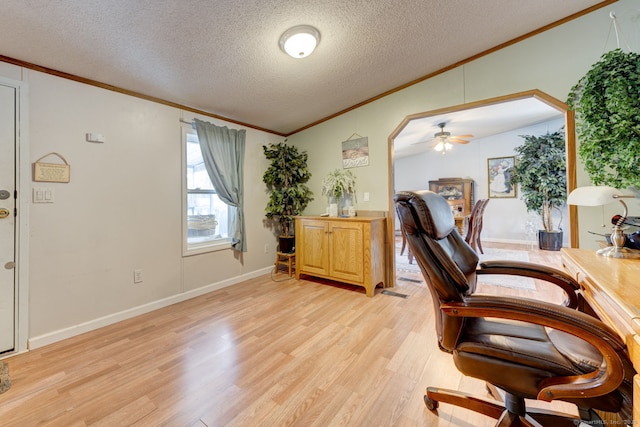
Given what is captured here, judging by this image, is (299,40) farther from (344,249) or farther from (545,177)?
(545,177)

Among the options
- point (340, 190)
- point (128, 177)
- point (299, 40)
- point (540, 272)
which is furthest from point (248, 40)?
point (540, 272)

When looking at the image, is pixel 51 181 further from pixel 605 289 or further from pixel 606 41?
pixel 606 41

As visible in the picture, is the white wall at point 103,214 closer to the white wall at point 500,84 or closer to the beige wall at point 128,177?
the beige wall at point 128,177

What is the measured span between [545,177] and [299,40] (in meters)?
5.17

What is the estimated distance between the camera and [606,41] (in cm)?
200

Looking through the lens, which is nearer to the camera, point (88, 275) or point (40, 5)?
point (40, 5)

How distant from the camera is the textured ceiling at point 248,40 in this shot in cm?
160

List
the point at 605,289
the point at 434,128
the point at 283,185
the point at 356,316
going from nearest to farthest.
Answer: the point at 605,289 < the point at 356,316 < the point at 283,185 < the point at 434,128

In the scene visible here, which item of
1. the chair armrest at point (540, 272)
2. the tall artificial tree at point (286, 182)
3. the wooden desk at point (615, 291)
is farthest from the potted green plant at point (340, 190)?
the wooden desk at point (615, 291)

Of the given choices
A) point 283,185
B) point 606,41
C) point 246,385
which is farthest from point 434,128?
point 246,385

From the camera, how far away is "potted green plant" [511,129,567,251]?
4.55 meters

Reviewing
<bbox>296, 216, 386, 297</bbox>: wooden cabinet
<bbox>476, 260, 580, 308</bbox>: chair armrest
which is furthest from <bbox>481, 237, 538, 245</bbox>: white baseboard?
<bbox>476, 260, 580, 308</bbox>: chair armrest

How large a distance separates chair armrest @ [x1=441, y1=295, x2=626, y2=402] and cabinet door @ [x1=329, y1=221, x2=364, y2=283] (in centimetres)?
195

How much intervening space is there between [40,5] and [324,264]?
304cm
